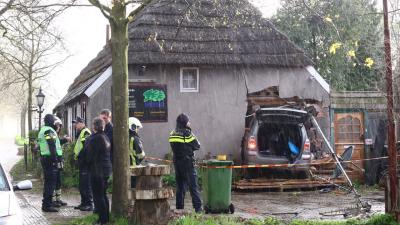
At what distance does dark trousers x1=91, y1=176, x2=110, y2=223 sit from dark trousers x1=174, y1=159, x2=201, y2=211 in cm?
199

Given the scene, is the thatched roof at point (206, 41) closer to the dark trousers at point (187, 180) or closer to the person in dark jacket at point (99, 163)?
the dark trousers at point (187, 180)

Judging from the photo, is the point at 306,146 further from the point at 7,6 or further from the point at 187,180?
the point at 7,6

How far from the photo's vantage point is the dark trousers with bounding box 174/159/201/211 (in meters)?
11.5

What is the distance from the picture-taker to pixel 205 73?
18.6 m

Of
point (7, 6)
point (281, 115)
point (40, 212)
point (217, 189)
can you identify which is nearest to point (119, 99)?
point (217, 189)

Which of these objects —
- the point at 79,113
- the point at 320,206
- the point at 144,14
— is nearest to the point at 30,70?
the point at 79,113

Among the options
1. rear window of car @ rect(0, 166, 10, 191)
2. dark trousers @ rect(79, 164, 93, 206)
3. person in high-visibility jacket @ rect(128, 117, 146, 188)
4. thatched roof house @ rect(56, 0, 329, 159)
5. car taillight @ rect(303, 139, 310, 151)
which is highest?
thatched roof house @ rect(56, 0, 329, 159)

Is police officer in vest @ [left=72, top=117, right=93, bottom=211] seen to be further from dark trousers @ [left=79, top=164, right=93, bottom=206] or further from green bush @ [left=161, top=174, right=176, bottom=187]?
green bush @ [left=161, top=174, right=176, bottom=187]

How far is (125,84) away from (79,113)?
11.7m

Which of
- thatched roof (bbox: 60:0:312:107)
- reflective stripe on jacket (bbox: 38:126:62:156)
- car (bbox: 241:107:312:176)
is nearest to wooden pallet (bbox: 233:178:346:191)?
car (bbox: 241:107:312:176)

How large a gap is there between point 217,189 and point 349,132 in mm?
9459

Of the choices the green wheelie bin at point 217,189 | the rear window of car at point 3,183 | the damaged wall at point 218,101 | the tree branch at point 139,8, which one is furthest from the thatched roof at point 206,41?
the rear window of car at point 3,183

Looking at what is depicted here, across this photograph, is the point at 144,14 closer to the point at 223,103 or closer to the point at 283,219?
the point at 223,103

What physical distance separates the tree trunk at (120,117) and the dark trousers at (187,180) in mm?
1608
